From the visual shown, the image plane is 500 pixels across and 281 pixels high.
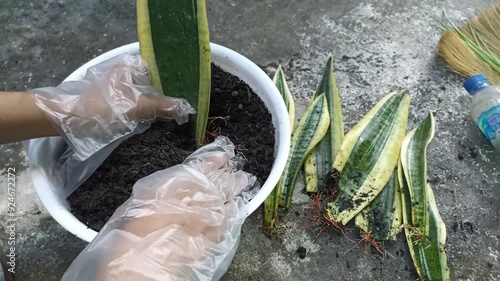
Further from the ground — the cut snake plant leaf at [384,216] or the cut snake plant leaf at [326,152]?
the cut snake plant leaf at [326,152]

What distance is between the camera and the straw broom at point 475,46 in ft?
4.32

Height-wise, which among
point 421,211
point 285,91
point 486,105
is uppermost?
point 486,105

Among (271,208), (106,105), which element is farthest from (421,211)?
(106,105)

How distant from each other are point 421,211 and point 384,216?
3.2 inches

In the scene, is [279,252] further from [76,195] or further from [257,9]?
[257,9]

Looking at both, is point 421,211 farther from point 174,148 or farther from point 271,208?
point 174,148

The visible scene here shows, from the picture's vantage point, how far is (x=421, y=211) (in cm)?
113

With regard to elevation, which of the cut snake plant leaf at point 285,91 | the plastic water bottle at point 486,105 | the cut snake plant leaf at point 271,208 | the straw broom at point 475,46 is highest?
the straw broom at point 475,46

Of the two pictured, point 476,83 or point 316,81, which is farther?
point 316,81

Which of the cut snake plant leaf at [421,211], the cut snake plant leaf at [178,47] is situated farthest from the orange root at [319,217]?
the cut snake plant leaf at [178,47]

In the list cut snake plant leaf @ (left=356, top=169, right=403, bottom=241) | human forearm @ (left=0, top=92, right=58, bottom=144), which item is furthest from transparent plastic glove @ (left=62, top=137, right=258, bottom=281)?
cut snake plant leaf @ (left=356, top=169, right=403, bottom=241)

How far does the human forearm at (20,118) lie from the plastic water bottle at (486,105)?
3.19 feet

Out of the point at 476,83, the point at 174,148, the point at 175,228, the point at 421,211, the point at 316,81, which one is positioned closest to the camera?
the point at 175,228

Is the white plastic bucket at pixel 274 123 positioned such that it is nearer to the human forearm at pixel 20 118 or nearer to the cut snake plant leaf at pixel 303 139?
the human forearm at pixel 20 118
